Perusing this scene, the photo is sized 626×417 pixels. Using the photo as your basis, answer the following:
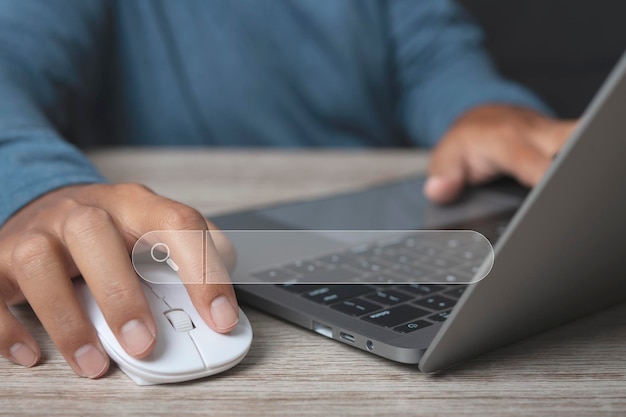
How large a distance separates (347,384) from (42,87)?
0.65 meters

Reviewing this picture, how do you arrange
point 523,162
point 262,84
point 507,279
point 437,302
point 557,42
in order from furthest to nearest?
point 557,42, point 262,84, point 523,162, point 437,302, point 507,279

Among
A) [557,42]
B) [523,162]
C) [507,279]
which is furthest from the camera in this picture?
[557,42]

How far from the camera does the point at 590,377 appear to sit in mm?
413

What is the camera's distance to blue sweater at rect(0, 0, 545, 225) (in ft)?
4.00

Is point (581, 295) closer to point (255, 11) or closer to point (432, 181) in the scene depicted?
point (432, 181)

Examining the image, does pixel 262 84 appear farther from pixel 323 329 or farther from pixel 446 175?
pixel 323 329

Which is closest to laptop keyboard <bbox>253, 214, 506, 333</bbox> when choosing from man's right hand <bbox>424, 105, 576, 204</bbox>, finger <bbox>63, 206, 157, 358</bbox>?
finger <bbox>63, 206, 157, 358</bbox>

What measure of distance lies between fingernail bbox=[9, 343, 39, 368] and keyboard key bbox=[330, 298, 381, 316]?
18 centimetres

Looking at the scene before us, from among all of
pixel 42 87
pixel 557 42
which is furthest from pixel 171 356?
pixel 557 42

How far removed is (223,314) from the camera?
0.42 metres

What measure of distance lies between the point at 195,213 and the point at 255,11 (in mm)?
843

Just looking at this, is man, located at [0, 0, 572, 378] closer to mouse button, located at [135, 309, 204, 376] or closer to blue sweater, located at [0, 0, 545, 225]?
blue sweater, located at [0, 0, 545, 225]

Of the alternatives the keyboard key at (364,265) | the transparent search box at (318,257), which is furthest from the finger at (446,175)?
the keyboard key at (364,265)

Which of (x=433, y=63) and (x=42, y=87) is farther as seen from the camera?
(x=433, y=63)
